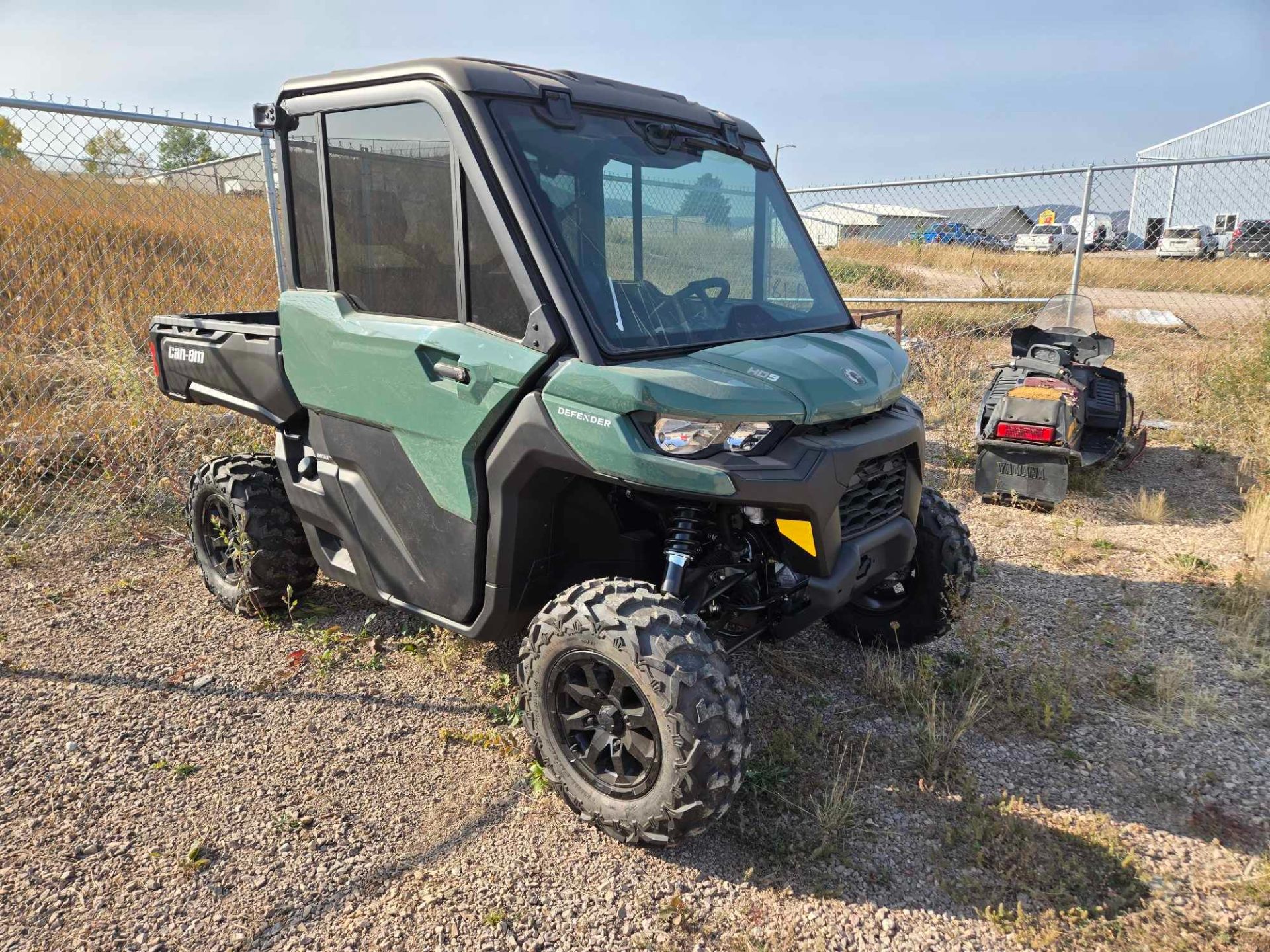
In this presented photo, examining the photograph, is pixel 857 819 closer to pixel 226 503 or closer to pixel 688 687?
pixel 688 687

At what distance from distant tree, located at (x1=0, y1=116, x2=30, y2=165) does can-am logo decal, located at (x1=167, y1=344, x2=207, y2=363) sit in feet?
6.23

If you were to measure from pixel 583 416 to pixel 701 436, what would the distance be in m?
0.36

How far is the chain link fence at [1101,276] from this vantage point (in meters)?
8.40

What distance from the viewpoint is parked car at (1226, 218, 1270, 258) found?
8781mm

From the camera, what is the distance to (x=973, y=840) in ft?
9.14

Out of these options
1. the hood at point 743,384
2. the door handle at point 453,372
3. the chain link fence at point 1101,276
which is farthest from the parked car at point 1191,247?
the door handle at point 453,372

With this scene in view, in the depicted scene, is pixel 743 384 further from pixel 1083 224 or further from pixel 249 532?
pixel 1083 224

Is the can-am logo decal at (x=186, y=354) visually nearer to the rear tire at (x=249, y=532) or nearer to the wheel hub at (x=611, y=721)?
the rear tire at (x=249, y=532)

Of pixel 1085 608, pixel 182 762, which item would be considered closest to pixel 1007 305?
pixel 1085 608

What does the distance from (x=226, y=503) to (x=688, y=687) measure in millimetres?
2679

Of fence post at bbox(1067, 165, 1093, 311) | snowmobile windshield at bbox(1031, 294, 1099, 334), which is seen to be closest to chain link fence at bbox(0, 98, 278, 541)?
snowmobile windshield at bbox(1031, 294, 1099, 334)

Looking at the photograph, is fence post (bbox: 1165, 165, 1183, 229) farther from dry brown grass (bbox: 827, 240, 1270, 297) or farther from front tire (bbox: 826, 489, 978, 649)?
front tire (bbox: 826, 489, 978, 649)

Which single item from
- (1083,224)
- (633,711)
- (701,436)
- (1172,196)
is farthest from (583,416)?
(1172,196)

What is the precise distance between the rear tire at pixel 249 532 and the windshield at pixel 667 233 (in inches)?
84.1
